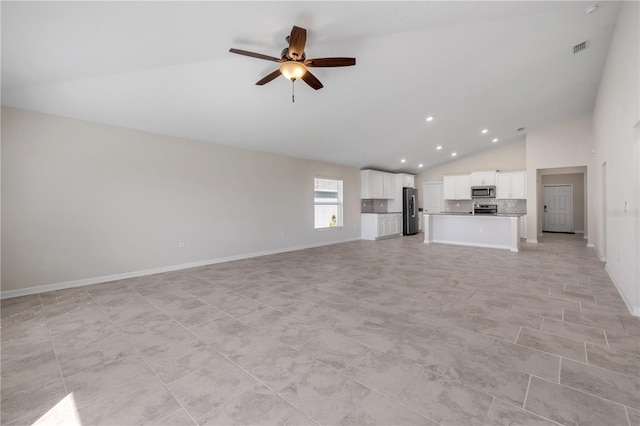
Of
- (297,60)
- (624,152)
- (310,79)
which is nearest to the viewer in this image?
(297,60)

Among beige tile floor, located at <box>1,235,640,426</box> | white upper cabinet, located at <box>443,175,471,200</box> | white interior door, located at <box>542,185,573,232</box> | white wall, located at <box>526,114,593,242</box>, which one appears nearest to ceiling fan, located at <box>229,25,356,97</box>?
beige tile floor, located at <box>1,235,640,426</box>

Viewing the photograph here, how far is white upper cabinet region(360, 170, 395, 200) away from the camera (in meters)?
8.88

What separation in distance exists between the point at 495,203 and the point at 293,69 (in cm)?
936

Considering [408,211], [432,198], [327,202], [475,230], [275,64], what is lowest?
[475,230]

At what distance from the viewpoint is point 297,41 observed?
8.00ft

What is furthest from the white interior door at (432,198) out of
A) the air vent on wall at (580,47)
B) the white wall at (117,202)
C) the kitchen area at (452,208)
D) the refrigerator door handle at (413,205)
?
the white wall at (117,202)

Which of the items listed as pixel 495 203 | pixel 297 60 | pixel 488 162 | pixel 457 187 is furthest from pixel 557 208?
pixel 297 60

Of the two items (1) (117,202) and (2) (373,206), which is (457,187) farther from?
(1) (117,202)

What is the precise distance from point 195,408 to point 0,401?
1211 mm

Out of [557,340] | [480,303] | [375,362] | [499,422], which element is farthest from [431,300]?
[499,422]

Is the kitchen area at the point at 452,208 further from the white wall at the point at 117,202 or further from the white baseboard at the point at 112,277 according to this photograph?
the white baseboard at the point at 112,277

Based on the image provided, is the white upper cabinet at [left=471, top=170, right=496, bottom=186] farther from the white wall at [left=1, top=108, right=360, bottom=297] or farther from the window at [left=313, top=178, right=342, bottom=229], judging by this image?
the white wall at [left=1, top=108, right=360, bottom=297]

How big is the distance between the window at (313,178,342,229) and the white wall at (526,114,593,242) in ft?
18.3

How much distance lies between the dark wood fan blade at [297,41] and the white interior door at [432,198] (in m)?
9.29
